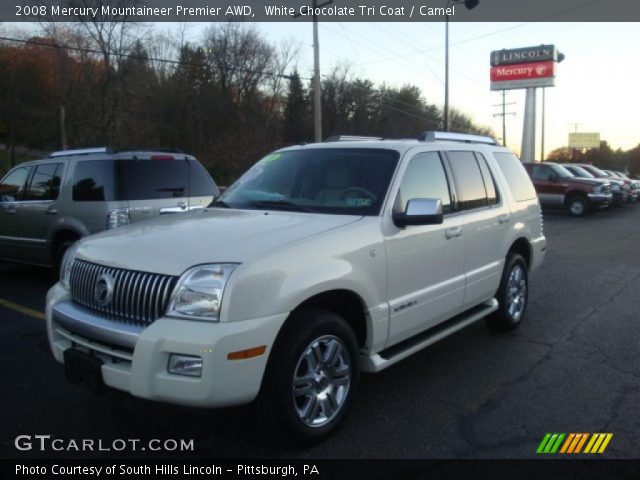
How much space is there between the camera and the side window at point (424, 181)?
13.6ft

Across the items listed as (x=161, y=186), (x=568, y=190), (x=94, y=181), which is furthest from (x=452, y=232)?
(x=568, y=190)

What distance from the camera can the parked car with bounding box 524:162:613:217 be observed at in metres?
20.0

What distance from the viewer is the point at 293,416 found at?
3.15 m

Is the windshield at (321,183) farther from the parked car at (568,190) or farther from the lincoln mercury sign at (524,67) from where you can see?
the lincoln mercury sign at (524,67)

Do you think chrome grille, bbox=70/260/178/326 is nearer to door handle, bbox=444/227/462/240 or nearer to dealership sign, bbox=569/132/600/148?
door handle, bbox=444/227/462/240

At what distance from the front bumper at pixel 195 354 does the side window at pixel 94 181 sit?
4405mm

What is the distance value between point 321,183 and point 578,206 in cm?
1847

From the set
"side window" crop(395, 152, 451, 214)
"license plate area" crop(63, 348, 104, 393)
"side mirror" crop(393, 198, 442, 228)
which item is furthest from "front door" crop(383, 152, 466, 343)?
"license plate area" crop(63, 348, 104, 393)

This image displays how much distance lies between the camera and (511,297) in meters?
5.70

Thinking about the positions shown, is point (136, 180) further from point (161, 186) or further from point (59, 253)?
point (59, 253)

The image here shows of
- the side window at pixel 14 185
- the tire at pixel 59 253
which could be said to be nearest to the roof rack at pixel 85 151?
the side window at pixel 14 185

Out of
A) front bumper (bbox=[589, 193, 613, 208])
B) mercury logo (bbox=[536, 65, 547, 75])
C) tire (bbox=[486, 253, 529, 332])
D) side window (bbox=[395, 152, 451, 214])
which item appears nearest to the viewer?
side window (bbox=[395, 152, 451, 214])

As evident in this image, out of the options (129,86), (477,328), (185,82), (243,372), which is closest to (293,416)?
(243,372)

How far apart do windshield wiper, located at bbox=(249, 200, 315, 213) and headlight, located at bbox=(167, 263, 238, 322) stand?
121 cm
